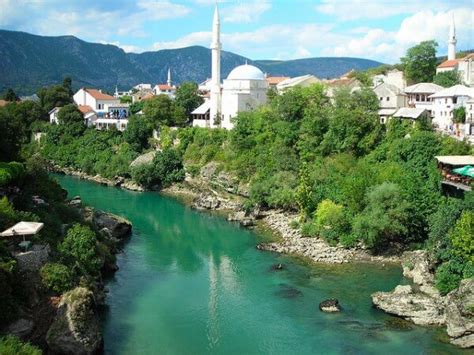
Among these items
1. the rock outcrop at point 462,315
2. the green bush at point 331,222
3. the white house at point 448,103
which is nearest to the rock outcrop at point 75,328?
the rock outcrop at point 462,315

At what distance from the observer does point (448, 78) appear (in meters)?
38.2

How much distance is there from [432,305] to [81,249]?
11.7 metres

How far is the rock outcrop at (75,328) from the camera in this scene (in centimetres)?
1482

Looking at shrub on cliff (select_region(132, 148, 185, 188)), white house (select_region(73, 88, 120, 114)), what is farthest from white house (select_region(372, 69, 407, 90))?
white house (select_region(73, 88, 120, 114))

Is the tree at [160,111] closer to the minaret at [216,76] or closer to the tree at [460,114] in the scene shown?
the minaret at [216,76]

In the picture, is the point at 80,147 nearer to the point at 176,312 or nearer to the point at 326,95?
the point at 326,95

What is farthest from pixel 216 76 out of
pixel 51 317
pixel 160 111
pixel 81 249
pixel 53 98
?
pixel 51 317

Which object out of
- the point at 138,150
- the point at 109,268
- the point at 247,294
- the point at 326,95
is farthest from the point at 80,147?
the point at 247,294

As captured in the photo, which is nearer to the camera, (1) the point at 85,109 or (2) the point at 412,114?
(2) the point at 412,114

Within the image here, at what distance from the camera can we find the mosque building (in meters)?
43.0

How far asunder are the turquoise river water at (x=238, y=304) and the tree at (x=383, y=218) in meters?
1.50

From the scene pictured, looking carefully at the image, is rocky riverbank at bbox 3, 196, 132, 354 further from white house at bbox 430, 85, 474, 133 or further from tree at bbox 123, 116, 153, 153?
tree at bbox 123, 116, 153, 153

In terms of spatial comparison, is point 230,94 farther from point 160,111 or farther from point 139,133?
point 139,133

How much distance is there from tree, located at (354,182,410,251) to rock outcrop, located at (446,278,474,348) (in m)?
5.73
